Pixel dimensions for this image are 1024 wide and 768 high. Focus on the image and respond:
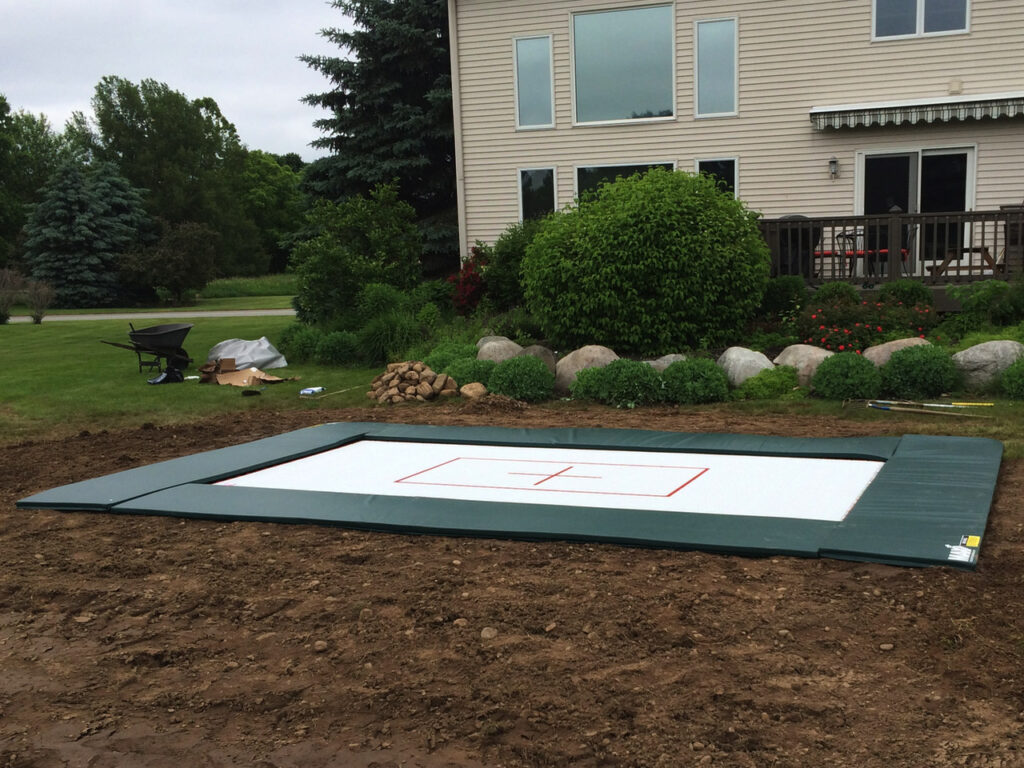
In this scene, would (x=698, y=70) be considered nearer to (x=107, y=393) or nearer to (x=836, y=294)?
(x=836, y=294)

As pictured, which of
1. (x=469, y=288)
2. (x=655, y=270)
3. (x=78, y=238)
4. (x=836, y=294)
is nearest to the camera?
(x=655, y=270)

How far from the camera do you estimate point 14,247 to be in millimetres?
33500

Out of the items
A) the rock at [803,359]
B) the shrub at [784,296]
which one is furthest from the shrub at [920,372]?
the shrub at [784,296]

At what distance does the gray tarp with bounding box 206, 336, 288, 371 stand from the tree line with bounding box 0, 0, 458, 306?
2034 millimetres

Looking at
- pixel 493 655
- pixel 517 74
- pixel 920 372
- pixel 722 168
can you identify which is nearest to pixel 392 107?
pixel 517 74

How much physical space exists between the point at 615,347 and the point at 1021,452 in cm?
423

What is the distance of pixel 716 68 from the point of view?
514 inches

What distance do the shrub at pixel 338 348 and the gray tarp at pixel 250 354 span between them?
1.67ft

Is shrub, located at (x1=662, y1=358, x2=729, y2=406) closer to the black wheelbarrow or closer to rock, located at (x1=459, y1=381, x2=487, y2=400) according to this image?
rock, located at (x1=459, y1=381, x2=487, y2=400)

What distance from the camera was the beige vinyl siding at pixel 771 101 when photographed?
1201cm

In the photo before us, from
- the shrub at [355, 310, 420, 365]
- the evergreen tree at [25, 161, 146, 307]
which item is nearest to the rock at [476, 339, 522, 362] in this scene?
the shrub at [355, 310, 420, 365]

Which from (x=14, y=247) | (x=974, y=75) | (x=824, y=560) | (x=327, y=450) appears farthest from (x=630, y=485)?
(x=14, y=247)

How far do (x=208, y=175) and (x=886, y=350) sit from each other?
39.2 meters

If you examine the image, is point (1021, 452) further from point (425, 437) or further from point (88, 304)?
point (88, 304)
